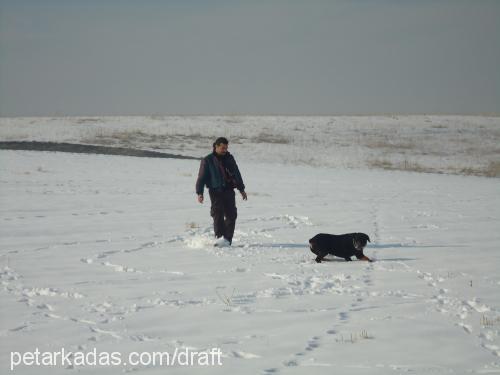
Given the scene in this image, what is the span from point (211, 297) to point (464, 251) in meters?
4.40

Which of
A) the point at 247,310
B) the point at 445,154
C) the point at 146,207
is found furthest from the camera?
the point at 445,154

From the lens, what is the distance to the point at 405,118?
60.0 metres

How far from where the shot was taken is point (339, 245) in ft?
26.3

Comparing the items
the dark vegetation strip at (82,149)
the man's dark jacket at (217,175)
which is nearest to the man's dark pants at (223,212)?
the man's dark jacket at (217,175)

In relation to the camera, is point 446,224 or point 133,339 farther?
point 446,224

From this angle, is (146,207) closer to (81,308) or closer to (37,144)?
(81,308)

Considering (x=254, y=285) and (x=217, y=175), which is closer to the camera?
(x=254, y=285)

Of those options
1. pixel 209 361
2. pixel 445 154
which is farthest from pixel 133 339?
pixel 445 154

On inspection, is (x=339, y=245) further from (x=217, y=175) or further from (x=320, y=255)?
Answer: (x=217, y=175)

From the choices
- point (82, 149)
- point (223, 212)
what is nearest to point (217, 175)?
point (223, 212)

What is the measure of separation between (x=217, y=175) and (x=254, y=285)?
117 inches

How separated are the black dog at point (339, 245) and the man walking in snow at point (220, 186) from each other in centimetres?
167

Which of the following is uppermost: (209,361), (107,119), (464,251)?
(107,119)

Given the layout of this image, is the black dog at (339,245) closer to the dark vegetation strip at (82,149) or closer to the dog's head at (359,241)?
the dog's head at (359,241)
